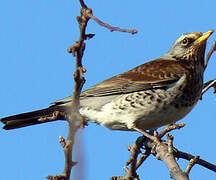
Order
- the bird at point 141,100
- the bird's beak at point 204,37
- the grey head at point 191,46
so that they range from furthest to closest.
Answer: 1. the grey head at point 191,46
2. the bird's beak at point 204,37
3. the bird at point 141,100

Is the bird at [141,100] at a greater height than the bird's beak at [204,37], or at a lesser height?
lesser

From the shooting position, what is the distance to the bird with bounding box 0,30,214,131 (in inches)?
211

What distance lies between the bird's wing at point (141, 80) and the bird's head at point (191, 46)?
0.77 ft

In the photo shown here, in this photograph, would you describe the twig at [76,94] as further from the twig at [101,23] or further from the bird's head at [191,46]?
Answer: the bird's head at [191,46]

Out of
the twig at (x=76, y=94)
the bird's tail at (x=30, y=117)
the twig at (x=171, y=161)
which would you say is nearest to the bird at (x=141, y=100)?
the bird's tail at (x=30, y=117)

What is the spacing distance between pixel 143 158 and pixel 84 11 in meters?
2.54

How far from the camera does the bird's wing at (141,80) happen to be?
5723mm

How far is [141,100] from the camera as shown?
215 inches

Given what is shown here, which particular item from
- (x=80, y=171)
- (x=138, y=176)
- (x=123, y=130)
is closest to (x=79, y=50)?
(x=80, y=171)

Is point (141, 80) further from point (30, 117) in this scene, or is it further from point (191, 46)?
point (30, 117)

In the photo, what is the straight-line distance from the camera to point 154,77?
5902 mm

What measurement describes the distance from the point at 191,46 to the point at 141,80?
3.45 ft

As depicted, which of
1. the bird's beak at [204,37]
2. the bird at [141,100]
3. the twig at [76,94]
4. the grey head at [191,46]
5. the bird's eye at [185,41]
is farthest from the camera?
the bird's eye at [185,41]

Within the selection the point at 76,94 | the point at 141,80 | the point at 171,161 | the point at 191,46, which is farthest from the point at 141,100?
the point at 76,94
